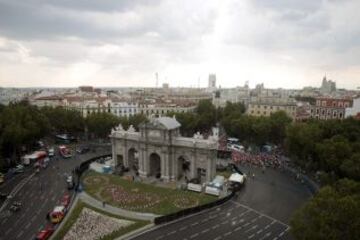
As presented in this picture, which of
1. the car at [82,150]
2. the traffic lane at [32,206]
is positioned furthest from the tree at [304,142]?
the car at [82,150]

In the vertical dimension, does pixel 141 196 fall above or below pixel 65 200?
below

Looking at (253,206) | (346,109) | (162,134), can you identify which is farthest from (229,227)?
(346,109)

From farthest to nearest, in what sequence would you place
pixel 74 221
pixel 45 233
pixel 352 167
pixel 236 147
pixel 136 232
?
pixel 236 147 < pixel 352 167 < pixel 74 221 < pixel 136 232 < pixel 45 233

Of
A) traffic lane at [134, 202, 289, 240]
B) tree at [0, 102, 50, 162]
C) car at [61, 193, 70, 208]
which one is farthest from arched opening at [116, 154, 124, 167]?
traffic lane at [134, 202, 289, 240]

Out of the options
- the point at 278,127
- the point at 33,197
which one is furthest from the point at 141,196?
the point at 278,127

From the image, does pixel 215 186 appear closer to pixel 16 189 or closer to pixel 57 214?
pixel 57 214

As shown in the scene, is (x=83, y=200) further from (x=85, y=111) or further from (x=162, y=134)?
(x=85, y=111)

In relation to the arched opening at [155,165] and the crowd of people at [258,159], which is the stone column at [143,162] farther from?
the crowd of people at [258,159]

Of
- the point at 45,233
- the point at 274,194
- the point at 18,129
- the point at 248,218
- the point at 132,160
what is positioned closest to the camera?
the point at 45,233
